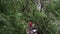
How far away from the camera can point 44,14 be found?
12.8 ft

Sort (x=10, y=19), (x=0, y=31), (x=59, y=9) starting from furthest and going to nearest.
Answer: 1. (x=59, y=9)
2. (x=10, y=19)
3. (x=0, y=31)

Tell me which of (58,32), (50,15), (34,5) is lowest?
(58,32)

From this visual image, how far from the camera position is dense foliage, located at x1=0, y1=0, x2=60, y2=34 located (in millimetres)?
2787

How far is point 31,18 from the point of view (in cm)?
386

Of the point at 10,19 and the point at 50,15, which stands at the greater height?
the point at 10,19

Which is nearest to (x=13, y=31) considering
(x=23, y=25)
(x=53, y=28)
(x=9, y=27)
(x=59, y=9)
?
(x=9, y=27)

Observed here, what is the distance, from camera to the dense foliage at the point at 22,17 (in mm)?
2787

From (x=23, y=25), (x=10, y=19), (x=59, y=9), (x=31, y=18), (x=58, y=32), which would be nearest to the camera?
(x=10, y=19)

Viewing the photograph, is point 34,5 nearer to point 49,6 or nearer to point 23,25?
point 49,6

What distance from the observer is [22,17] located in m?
3.49

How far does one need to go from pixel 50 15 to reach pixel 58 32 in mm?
439

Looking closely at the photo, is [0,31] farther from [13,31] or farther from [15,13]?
[15,13]

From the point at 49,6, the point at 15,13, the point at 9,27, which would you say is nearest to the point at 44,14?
the point at 49,6

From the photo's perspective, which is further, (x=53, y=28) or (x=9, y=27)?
(x=53, y=28)
